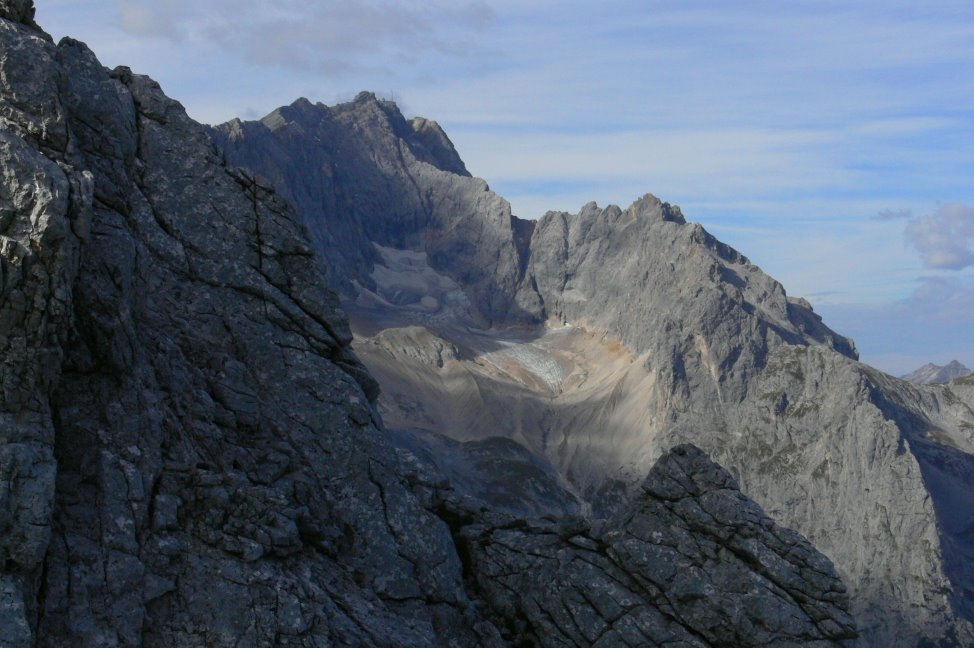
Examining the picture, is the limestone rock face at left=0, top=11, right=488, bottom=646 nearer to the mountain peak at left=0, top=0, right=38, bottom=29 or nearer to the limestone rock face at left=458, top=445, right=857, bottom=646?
the mountain peak at left=0, top=0, right=38, bottom=29

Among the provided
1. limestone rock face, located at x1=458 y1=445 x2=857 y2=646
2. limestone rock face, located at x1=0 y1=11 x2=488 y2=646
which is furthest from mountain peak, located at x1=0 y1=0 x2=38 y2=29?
limestone rock face, located at x1=458 y1=445 x2=857 y2=646

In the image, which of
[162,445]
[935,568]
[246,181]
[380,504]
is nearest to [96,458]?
[162,445]

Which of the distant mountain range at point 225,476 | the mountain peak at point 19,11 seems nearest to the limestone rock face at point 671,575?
the distant mountain range at point 225,476

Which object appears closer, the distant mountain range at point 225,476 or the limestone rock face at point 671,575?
the distant mountain range at point 225,476

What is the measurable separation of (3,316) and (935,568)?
650 feet

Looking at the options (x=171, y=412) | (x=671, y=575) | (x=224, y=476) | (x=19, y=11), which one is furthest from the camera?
(x=671, y=575)

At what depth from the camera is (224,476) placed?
75.5 feet

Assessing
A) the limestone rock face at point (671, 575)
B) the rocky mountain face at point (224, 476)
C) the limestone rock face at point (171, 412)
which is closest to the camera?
the limestone rock face at point (171, 412)

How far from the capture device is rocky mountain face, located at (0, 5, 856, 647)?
1984 cm

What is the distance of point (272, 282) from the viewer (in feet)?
87.8

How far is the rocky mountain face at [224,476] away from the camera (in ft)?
65.1

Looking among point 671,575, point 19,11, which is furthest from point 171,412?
point 671,575

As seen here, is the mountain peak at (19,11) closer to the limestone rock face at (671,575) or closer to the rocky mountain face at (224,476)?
the rocky mountain face at (224,476)

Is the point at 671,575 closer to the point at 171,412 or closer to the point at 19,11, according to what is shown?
the point at 171,412
